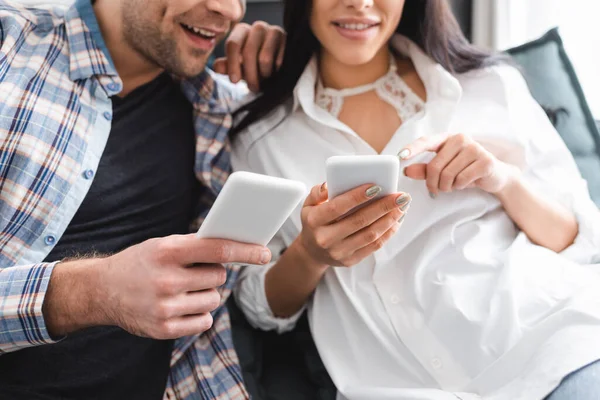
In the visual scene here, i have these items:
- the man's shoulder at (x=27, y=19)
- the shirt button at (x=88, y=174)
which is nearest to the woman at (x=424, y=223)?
the shirt button at (x=88, y=174)

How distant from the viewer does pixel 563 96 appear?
1.36 m

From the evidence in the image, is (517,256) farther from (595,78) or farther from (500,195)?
(595,78)

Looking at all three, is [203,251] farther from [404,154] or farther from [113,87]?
[113,87]

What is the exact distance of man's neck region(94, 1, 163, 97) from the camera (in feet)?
3.98

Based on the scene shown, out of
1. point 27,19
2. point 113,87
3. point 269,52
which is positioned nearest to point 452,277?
point 269,52

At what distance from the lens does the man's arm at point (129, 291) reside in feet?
2.39

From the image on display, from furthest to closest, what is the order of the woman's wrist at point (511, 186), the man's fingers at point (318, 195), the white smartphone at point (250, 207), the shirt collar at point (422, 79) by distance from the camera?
the shirt collar at point (422, 79), the woman's wrist at point (511, 186), the man's fingers at point (318, 195), the white smartphone at point (250, 207)

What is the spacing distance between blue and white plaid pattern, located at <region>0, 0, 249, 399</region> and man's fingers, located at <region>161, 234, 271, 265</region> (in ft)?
0.99

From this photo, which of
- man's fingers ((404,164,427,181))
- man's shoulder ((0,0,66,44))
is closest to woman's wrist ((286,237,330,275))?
man's fingers ((404,164,427,181))

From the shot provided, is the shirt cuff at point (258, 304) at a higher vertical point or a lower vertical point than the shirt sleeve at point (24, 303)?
lower

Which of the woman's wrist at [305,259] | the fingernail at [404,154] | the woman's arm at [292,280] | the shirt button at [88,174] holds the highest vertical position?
the fingernail at [404,154]

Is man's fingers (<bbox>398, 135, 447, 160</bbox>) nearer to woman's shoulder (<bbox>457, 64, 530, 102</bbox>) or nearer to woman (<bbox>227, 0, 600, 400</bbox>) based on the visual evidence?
woman (<bbox>227, 0, 600, 400</bbox>)

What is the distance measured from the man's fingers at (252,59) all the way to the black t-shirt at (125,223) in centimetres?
15

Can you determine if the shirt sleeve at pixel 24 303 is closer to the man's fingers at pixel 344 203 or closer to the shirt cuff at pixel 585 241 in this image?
the man's fingers at pixel 344 203
